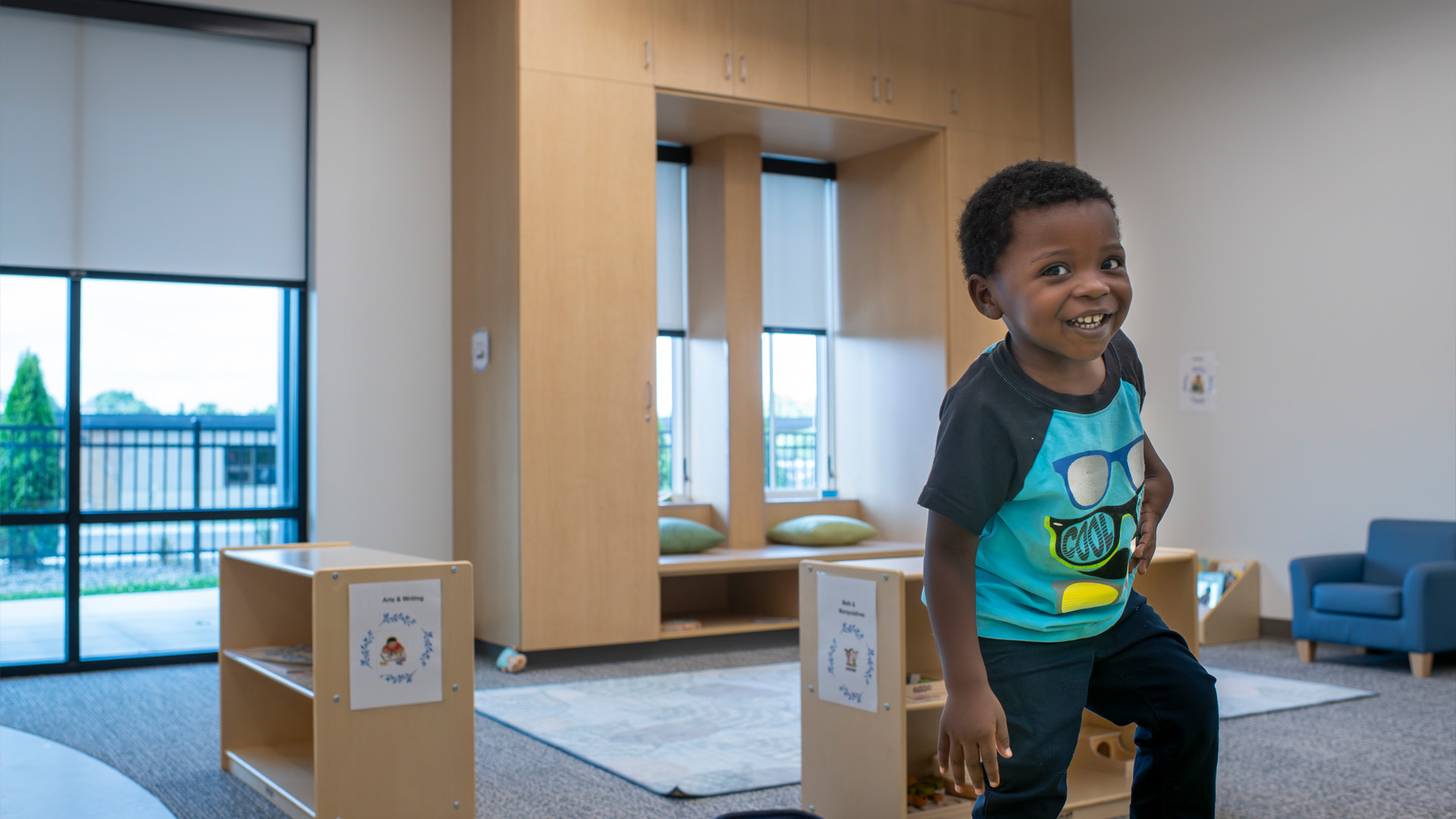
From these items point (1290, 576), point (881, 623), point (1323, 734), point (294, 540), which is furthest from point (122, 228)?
point (1290, 576)

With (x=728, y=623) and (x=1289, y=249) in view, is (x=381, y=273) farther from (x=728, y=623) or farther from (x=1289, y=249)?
(x=1289, y=249)

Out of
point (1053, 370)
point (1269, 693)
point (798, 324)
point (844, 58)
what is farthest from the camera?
point (798, 324)

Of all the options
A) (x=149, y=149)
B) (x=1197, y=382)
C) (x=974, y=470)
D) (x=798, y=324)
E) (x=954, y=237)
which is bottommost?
(x=974, y=470)

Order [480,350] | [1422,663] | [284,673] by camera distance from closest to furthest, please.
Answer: [284,673]
[1422,663]
[480,350]

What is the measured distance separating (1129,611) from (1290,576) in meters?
A: 4.16

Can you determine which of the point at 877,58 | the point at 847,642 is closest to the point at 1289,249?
the point at 877,58

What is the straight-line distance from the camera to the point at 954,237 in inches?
247

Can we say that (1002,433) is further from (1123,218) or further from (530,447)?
(1123,218)

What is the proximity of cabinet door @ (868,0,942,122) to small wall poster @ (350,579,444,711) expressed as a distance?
428cm

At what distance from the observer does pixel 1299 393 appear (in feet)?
18.8

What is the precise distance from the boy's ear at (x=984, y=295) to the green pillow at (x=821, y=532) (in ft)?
15.2

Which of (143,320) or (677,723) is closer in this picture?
(677,723)

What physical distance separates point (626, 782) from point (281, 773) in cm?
92

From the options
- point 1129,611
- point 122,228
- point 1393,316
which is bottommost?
point 1129,611
